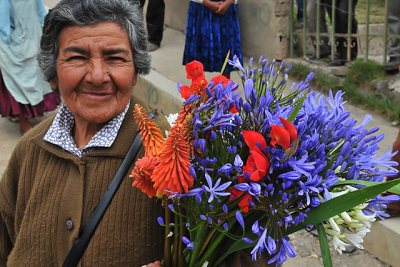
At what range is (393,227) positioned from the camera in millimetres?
3100

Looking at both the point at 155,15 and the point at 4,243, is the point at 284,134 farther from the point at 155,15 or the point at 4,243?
the point at 155,15

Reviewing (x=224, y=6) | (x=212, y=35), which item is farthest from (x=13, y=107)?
(x=224, y=6)

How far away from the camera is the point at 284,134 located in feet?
3.48

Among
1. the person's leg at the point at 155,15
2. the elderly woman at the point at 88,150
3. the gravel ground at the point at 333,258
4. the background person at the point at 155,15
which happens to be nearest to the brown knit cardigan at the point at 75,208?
the elderly woman at the point at 88,150

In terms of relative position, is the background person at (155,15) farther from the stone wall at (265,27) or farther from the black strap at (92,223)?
the black strap at (92,223)

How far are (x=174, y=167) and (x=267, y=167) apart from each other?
0.71ft

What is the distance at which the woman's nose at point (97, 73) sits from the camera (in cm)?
170

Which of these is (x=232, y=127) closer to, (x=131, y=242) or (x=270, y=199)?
(x=270, y=199)

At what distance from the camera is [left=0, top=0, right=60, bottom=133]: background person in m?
5.28

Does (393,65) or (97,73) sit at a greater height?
(97,73)

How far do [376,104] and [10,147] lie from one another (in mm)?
4105

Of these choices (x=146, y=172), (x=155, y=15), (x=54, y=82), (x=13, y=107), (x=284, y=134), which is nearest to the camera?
(x=284, y=134)

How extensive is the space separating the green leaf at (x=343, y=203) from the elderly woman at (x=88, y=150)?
690 mm

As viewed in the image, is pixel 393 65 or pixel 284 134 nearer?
pixel 284 134
